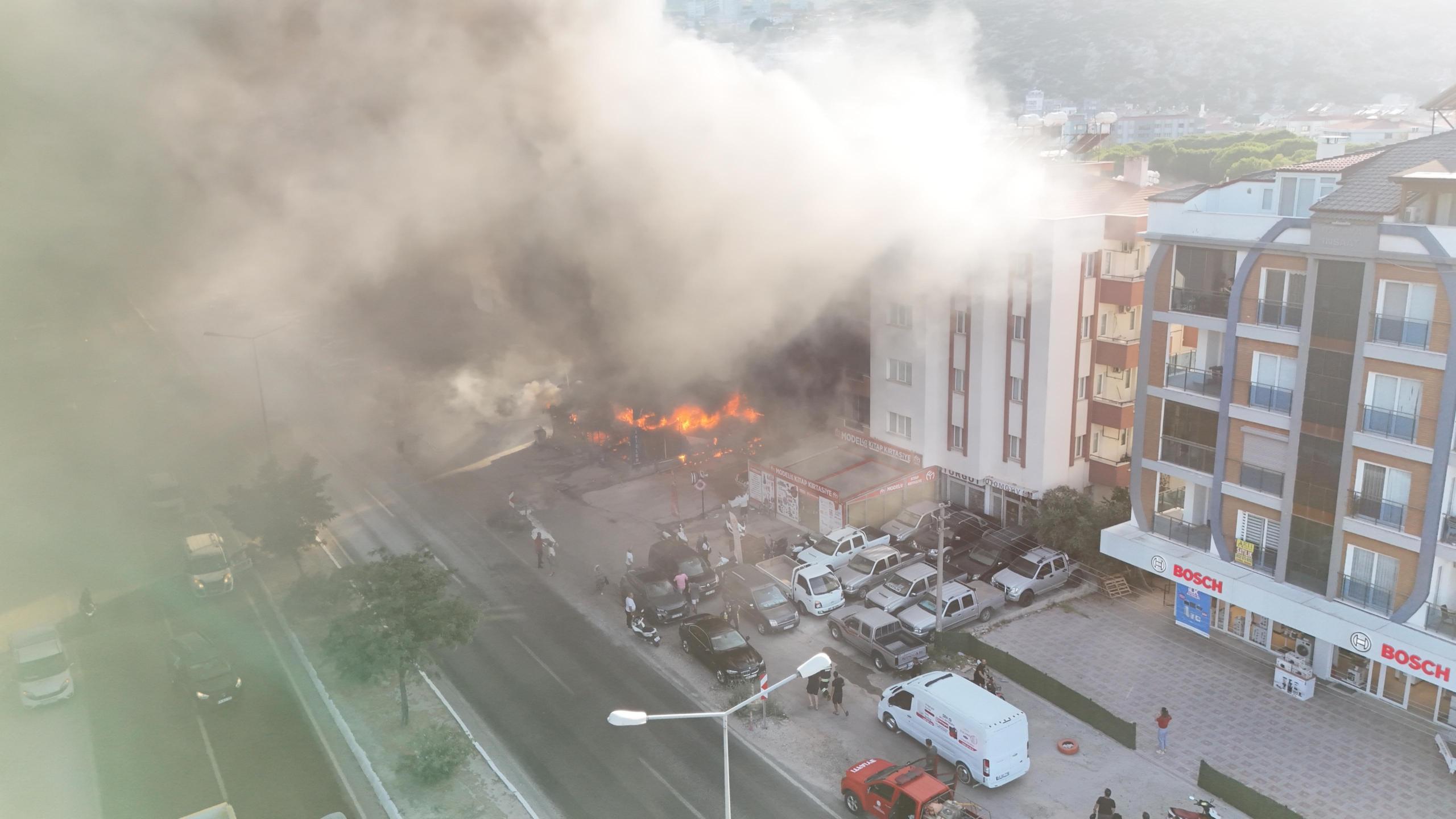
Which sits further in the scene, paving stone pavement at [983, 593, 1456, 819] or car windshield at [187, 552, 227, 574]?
car windshield at [187, 552, 227, 574]

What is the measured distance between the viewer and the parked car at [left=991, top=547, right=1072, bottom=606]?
2416 cm

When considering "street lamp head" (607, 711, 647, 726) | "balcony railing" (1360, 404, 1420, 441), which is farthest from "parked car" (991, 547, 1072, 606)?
"street lamp head" (607, 711, 647, 726)

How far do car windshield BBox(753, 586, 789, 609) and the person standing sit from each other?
8897mm

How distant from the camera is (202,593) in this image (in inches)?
982

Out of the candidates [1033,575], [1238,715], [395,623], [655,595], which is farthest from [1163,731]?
[395,623]

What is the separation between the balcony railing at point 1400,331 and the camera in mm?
17422

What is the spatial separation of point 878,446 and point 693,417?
7744 mm

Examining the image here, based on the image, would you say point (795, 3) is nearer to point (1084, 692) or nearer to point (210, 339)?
point (210, 339)

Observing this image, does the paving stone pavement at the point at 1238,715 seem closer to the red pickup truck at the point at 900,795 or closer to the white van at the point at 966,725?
the white van at the point at 966,725

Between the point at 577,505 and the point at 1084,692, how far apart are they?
56.9 feet

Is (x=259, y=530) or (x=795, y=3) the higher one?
(x=795, y=3)

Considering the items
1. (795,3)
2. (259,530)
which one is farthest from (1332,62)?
(259,530)

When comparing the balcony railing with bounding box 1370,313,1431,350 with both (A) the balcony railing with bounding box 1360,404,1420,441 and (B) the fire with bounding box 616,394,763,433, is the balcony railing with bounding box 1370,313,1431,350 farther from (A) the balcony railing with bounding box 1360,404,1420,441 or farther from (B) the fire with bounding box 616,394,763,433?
(B) the fire with bounding box 616,394,763,433

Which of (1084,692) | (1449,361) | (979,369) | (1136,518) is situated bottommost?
(1084,692)
